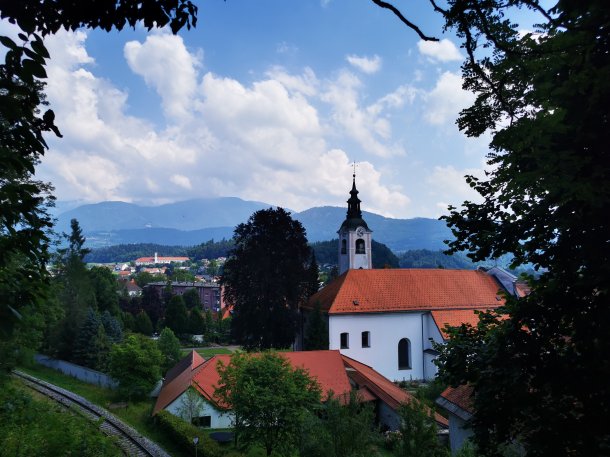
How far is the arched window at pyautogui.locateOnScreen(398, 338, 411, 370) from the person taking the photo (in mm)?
32822

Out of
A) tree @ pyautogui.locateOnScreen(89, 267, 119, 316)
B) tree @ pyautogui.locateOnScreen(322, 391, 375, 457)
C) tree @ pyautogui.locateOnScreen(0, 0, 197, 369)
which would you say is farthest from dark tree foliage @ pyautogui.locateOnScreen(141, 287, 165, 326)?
tree @ pyautogui.locateOnScreen(0, 0, 197, 369)

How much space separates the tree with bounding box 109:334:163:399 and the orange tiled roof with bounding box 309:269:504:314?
1192 cm

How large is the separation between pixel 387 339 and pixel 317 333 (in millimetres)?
5401

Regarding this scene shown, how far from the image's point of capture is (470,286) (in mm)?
35750

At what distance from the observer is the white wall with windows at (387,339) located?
103ft

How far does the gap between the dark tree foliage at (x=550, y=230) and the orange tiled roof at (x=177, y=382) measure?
18919 mm

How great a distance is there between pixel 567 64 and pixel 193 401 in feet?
67.6

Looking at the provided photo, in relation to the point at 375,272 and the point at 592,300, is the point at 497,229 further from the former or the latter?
Result: the point at 375,272

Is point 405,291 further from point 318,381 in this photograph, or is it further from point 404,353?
point 318,381

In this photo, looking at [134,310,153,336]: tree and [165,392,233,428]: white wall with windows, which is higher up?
[134,310,153,336]: tree

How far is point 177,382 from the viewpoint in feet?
81.4

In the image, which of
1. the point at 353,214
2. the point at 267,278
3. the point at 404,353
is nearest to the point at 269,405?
the point at 267,278

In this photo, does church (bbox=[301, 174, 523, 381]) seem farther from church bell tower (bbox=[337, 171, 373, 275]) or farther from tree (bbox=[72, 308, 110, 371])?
tree (bbox=[72, 308, 110, 371])

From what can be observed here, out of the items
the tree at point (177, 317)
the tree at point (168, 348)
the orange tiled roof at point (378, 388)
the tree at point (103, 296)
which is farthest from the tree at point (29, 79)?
the tree at point (177, 317)
